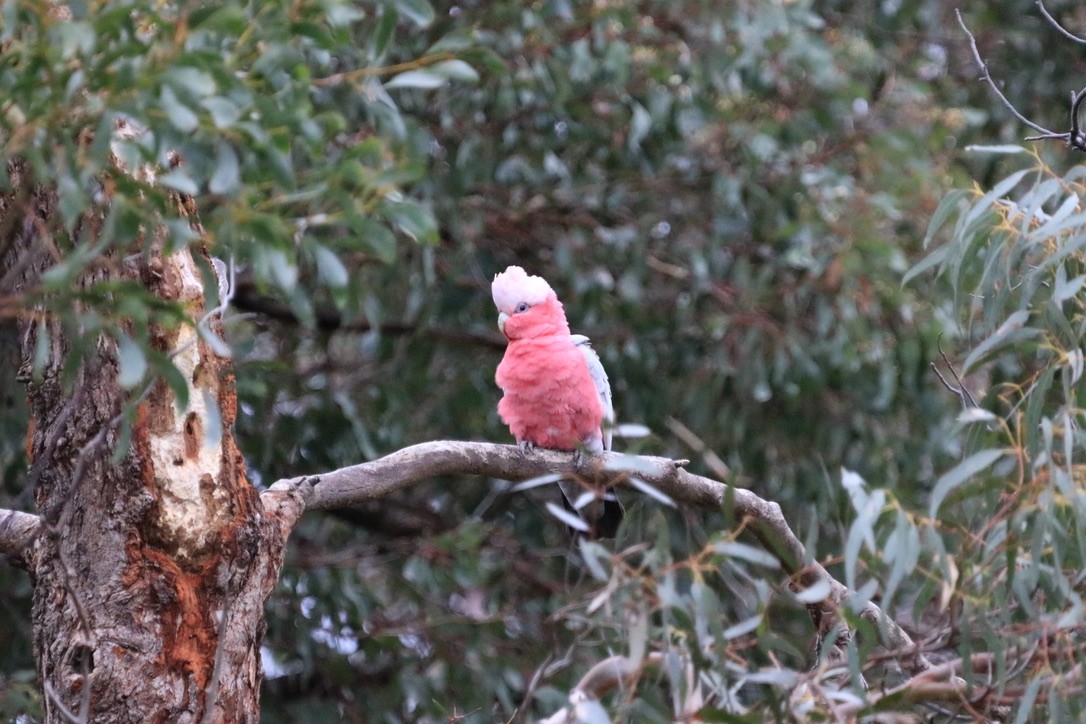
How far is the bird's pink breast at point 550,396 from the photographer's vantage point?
3.67m

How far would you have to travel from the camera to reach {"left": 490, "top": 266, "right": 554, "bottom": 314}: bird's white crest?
385 centimetres

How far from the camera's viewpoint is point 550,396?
12.0 feet

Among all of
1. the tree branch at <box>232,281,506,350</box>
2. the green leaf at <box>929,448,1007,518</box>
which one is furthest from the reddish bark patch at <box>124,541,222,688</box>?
the tree branch at <box>232,281,506,350</box>

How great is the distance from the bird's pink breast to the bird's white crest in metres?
0.15

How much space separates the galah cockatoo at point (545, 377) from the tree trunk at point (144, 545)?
133 centimetres

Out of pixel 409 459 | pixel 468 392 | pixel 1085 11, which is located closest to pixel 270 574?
pixel 409 459

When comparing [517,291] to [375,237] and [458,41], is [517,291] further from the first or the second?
[375,237]

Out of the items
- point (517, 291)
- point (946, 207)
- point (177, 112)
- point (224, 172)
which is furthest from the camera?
point (517, 291)

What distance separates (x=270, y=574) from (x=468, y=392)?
2.44 meters

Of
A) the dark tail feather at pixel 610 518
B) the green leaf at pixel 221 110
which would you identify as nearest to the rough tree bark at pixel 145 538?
the green leaf at pixel 221 110

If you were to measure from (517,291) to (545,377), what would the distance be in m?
0.32

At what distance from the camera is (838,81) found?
15.7ft

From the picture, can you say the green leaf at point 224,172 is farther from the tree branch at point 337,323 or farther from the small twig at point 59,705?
the tree branch at point 337,323

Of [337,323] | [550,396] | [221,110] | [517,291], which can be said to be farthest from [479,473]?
[337,323]
